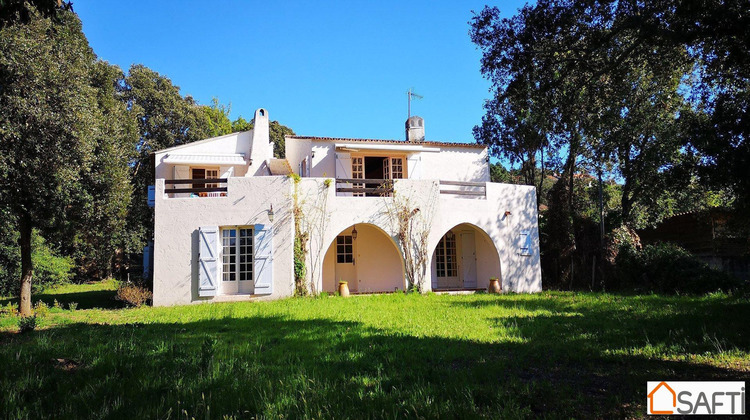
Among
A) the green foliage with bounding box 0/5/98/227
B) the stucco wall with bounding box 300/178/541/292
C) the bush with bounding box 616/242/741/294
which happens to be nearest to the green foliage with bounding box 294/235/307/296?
the stucco wall with bounding box 300/178/541/292

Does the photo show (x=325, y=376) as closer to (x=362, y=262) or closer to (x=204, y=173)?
(x=362, y=262)

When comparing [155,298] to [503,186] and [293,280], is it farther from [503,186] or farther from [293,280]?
[503,186]

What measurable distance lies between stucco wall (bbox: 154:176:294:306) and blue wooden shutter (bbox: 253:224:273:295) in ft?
0.57

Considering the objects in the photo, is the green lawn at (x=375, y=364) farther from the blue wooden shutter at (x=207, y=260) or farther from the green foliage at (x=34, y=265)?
the green foliage at (x=34, y=265)

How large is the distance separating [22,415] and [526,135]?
20.9 m

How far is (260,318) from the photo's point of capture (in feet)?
30.6

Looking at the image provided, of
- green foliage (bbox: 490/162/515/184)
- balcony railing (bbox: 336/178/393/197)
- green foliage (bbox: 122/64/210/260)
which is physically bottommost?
balcony railing (bbox: 336/178/393/197)

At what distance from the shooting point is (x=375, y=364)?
5.20 meters

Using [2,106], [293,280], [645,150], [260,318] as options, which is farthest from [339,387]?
[645,150]

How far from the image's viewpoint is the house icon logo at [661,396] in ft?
12.1

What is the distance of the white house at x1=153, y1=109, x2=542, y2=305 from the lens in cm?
1338

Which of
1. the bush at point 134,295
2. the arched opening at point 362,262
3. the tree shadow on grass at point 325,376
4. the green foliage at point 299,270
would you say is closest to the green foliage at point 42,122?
the bush at point 134,295

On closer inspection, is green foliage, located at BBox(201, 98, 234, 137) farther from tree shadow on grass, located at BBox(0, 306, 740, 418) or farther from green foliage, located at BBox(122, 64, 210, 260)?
tree shadow on grass, located at BBox(0, 306, 740, 418)

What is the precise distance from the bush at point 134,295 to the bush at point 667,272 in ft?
52.7
